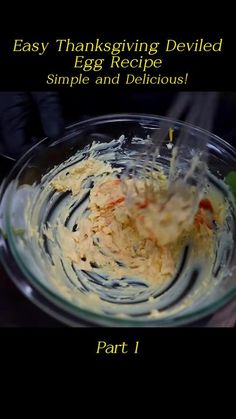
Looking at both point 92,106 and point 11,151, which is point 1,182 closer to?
point 11,151

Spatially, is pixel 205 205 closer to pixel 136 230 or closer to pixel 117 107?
pixel 136 230

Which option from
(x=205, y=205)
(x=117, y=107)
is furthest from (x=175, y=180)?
(x=117, y=107)

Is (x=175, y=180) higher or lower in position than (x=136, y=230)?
higher

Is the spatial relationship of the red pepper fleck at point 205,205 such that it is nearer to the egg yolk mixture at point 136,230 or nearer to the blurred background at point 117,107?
the egg yolk mixture at point 136,230

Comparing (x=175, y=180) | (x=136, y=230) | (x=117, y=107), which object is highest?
(x=117, y=107)

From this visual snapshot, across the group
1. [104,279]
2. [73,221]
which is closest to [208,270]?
[104,279]

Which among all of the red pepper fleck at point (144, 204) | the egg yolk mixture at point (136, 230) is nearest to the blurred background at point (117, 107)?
the egg yolk mixture at point (136, 230)

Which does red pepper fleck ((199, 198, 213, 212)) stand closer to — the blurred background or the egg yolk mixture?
the egg yolk mixture
